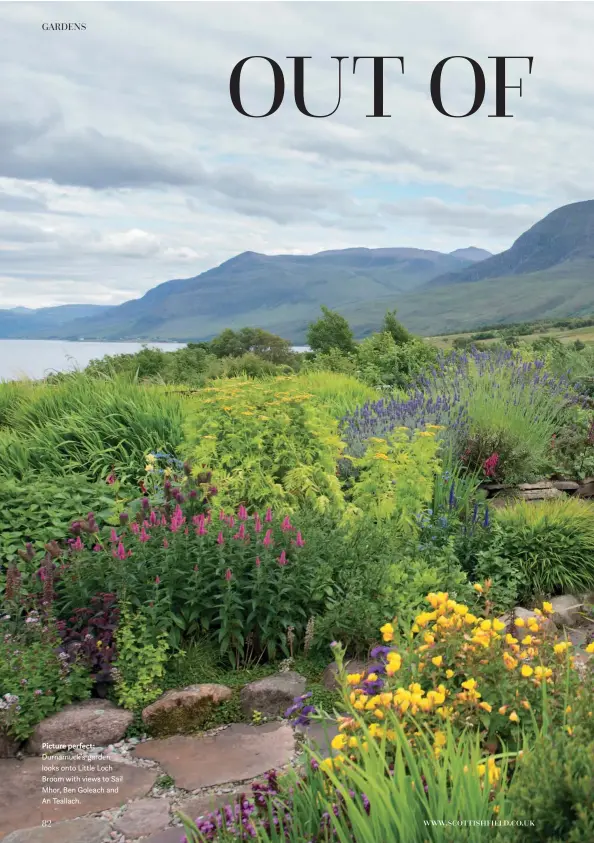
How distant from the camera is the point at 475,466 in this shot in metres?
7.90

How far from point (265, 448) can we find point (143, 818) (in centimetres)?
326

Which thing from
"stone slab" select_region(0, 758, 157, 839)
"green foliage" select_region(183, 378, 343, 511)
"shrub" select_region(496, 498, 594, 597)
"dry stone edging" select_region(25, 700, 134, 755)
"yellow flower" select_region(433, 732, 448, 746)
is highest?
"green foliage" select_region(183, 378, 343, 511)

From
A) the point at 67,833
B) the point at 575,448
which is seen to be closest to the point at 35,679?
the point at 67,833

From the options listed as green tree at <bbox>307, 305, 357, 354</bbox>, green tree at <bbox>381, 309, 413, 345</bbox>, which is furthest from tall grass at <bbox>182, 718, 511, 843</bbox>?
green tree at <bbox>307, 305, 357, 354</bbox>

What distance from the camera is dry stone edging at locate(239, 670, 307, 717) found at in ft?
13.6

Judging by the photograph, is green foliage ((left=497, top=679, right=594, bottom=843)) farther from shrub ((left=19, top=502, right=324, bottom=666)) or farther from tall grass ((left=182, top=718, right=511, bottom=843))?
shrub ((left=19, top=502, right=324, bottom=666))

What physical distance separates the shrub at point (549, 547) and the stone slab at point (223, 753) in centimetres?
255

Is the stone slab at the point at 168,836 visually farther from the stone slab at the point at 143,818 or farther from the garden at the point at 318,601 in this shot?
the garden at the point at 318,601

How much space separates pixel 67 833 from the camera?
10.8 feet

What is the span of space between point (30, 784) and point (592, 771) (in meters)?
3.00

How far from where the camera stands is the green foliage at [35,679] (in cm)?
404

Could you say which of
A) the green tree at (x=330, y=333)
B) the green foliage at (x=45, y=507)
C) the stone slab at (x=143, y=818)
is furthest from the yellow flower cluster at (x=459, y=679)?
the green tree at (x=330, y=333)

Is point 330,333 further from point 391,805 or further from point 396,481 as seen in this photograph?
point 391,805

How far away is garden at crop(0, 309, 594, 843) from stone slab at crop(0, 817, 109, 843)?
1.38 ft
